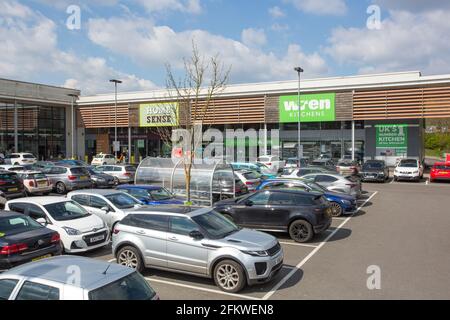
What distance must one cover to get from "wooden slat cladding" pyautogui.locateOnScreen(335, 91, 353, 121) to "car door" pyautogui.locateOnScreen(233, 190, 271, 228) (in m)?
24.3

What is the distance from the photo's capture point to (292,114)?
37.0 meters

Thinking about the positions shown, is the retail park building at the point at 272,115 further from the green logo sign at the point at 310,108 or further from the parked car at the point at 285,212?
the parked car at the point at 285,212

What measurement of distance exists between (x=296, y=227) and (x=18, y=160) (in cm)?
3248

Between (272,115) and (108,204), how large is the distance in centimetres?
2704

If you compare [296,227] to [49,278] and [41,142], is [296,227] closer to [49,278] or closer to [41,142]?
[49,278]

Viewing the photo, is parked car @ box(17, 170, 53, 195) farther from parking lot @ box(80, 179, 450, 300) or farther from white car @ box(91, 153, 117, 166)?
white car @ box(91, 153, 117, 166)

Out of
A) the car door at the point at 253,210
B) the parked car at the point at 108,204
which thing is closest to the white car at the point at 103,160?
the parked car at the point at 108,204

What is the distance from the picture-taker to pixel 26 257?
8.34m

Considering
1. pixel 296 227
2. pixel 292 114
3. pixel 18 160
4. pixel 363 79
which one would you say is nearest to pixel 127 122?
pixel 18 160

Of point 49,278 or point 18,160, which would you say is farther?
point 18,160

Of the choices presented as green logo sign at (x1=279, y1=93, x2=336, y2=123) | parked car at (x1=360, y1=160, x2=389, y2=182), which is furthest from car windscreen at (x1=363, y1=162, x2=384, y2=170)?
green logo sign at (x1=279, y1=93, x2=336, y2=123)

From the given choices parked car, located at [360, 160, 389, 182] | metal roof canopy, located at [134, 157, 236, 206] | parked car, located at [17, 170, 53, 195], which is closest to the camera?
metal roof canopy, located at [134, 157, 236, 206]

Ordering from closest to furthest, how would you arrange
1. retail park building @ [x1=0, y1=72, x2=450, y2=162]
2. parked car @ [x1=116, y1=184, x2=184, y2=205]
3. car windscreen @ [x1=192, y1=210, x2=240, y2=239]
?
car windscreen @ [x1=192, y1=210, x2=240, y2=239], parked car @ [x1=116, y1=184, x2=184, y2=205], retail park building @ [x1=0, y1=72, x2=450, y2=162]

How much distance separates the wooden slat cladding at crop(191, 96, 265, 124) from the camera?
3862 centimetres
